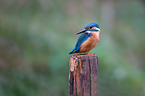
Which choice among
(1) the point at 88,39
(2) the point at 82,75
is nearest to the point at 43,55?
(1) the point at 88,39

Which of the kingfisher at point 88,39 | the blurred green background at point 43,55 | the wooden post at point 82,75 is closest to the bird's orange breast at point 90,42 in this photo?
the kingfisher at point 88,39

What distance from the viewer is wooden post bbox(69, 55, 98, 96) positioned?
264 centimetres

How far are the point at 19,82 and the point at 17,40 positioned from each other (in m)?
1.12

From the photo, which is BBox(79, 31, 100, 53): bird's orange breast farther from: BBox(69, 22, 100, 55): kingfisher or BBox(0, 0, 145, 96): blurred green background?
BBox(0, 0, 145, 96): blurred green background

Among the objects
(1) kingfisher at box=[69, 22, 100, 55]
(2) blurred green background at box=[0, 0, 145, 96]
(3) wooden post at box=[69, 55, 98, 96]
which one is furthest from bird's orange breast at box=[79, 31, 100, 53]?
(2) blurred green background at box=[0, 0, 145, 96]

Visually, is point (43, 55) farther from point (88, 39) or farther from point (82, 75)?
point (82, 75)

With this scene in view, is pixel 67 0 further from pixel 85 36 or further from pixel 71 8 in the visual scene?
pixel 85 36

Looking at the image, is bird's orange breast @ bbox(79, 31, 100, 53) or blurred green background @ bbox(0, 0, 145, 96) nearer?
bird's orange breast @ bbox(79, 31, 100, 53)

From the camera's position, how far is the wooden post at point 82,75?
8.66 feet

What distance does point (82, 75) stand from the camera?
264 centimetres

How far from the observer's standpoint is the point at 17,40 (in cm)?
651

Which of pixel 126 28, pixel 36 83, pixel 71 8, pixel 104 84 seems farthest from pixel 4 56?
pixel 126 28

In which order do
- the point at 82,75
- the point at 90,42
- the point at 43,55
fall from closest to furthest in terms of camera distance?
the point at 82,75 < the point at 90,42 < the point at 43,55

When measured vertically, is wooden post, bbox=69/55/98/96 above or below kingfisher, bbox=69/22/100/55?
below
